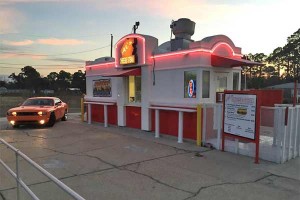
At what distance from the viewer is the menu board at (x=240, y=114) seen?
291 inches

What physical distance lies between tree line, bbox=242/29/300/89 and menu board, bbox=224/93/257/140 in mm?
62704

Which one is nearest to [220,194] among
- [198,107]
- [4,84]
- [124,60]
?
[198,107]

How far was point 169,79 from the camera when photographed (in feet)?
36.4

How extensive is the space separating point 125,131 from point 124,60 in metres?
2.99

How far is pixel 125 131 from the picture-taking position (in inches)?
492

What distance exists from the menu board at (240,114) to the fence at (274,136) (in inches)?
17.7

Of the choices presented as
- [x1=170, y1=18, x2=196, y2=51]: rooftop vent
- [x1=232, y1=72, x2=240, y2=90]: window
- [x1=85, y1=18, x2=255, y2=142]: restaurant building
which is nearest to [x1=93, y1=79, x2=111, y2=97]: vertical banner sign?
[x1=85, y1=18, x2=255, y2=142]: restaurant building

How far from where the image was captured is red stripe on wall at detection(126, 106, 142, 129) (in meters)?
12.6

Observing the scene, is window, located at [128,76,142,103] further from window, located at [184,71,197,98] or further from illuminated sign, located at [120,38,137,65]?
window, located at [184,71,197,98]

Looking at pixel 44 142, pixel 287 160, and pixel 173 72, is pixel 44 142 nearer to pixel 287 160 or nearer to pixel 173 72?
pixel 173 72

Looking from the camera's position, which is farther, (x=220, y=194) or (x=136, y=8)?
(x=136, y=8)

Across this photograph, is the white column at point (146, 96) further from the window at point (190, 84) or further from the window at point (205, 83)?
the window at point (205, 83)

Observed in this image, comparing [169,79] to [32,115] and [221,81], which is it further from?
[32,115]

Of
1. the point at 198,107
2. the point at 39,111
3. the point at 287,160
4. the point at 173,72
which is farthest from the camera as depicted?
the point at 39,111
